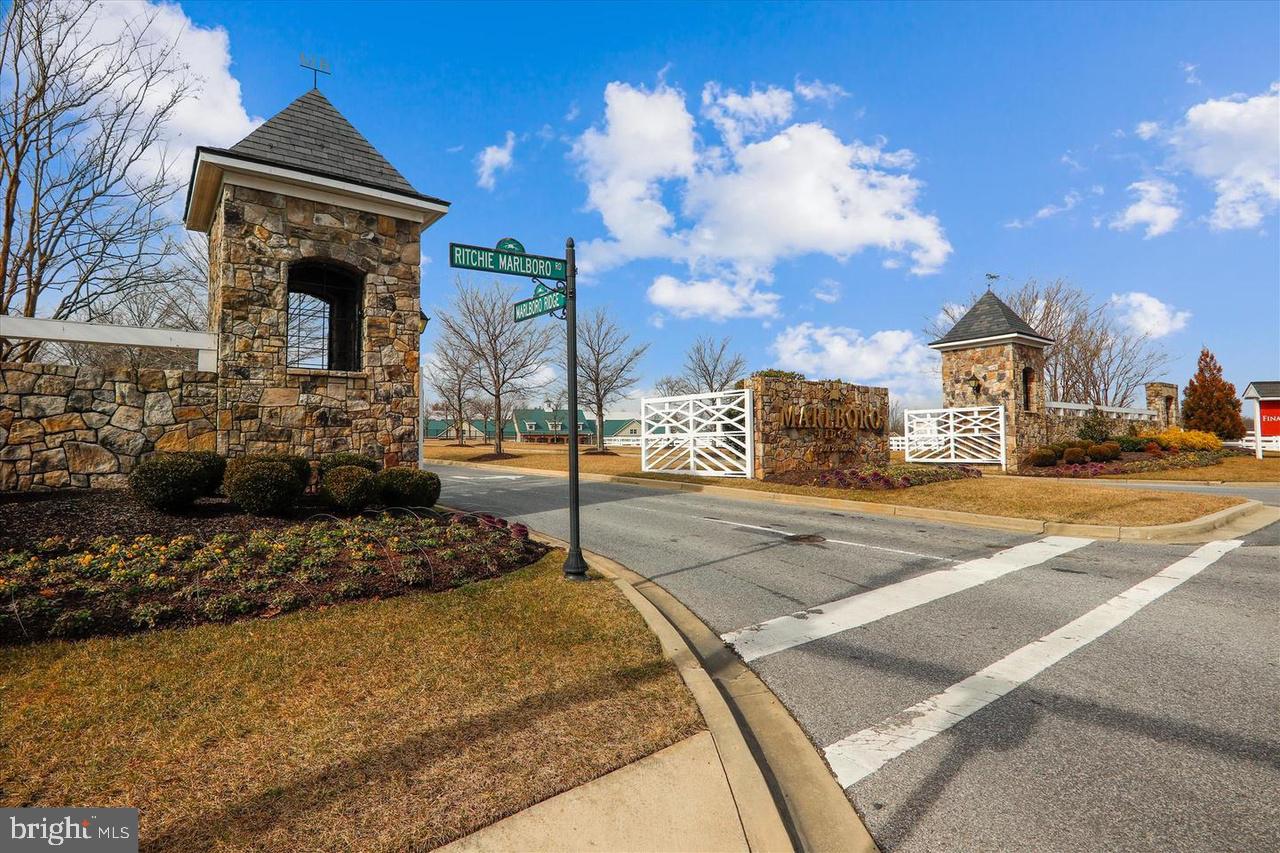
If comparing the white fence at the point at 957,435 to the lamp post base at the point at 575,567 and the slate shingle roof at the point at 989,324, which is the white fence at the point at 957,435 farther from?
the lamp post base at the point at 575,567

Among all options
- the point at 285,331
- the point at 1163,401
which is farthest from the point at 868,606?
the point at 1163,401

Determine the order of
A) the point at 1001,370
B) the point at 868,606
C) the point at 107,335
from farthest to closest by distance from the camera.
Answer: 1. the point at 1001,370
2. the point at 107,335
3. the point at 868,606

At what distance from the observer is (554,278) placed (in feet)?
22.4

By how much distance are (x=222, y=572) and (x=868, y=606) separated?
6.15 metres

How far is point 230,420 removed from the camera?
8.80 m

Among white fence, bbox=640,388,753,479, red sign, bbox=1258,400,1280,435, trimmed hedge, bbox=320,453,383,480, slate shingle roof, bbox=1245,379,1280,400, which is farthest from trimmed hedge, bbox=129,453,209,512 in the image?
slate shingle roof, bbox=1245,379,1280,400

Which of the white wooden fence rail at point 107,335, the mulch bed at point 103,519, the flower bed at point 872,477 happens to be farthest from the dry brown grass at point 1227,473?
the white wooden fence rail at point 107,335

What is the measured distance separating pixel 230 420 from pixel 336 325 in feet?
11.2

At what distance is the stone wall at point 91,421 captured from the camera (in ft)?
24.1

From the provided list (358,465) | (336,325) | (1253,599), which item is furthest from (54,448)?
(1253,599)

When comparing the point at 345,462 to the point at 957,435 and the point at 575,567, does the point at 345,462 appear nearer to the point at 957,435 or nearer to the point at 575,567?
the point at 575,567

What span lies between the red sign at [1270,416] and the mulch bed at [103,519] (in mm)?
38467

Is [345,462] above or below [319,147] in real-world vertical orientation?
below

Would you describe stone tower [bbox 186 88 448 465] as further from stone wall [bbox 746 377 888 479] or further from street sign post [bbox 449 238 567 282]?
stone wall [bbox 746 377 888 479]
